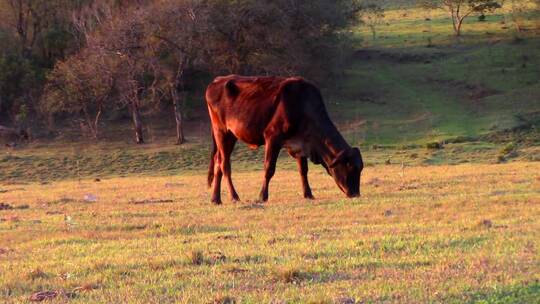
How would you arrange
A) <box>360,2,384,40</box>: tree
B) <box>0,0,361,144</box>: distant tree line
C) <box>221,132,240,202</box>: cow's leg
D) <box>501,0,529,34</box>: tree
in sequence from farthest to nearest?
1. <box>360,2,384,40</box>: tree
2. <box>501,0,529,34</box>: tree
3. <box>0,0,361,144</box>: distant tree line
4. <box>221,132,240,202</box>: cow's leg

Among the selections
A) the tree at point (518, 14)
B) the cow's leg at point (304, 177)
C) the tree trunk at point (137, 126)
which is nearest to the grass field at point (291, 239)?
the cow's leg at point (304, 177)

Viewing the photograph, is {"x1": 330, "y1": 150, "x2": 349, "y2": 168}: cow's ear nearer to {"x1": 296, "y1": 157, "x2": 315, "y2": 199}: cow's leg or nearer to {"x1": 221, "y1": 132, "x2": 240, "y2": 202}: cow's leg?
{"x1": 296, "y1": 157, "x2": 315, "y2": 199}: cow's leg

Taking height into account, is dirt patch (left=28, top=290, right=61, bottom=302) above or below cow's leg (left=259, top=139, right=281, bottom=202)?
above

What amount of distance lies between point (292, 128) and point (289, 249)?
7.19 metres

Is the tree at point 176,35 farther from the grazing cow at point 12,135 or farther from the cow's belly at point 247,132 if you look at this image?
the cow's belly at point 247,132

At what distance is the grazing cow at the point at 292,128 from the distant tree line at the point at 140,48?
955 inches

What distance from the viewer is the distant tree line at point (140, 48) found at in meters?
41.7

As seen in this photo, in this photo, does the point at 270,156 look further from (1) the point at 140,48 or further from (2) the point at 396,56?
(2) the point at 396,56

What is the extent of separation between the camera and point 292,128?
16.9 metres

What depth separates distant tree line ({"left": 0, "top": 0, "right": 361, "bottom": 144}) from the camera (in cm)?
4172

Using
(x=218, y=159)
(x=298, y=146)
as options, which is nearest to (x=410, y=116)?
(x=218, y=159)

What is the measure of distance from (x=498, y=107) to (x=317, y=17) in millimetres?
11331

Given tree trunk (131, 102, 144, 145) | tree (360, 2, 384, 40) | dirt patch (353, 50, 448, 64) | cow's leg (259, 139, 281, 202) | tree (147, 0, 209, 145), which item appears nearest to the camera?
cow's leg (259, 139, 281, 202)

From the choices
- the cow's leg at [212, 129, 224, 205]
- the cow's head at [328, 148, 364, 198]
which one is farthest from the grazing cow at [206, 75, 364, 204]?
the cow's leg at [212, 129, 224, 205]
